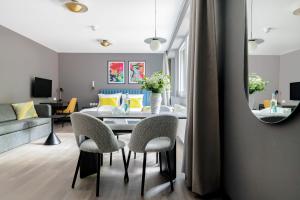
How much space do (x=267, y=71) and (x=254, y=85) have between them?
0.13m

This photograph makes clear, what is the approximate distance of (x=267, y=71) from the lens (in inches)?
51.8

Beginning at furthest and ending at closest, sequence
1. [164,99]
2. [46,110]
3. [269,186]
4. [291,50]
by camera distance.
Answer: [164,99] → [46,110] → [269,186] → [291,50]

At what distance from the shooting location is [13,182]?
7.46ft

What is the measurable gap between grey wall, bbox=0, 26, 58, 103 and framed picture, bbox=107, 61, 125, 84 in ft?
6.95

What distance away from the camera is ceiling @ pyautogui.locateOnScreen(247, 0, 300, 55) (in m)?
1.06

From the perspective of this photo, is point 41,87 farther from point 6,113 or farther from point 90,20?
point 90,20

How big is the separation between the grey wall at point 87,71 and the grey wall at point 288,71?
6379 mm

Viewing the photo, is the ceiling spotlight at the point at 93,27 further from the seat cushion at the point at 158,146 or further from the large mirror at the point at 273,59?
the large mirror at the point at 273,59

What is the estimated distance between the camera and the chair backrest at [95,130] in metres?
1.91

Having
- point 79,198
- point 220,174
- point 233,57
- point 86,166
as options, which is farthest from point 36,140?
point 233,57

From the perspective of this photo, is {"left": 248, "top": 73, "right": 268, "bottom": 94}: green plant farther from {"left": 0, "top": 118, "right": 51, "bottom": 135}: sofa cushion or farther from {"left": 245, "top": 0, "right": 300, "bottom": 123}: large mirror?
{"left": 0, "top": 118, "right": 51, "bottom": 135}: sofa cushion

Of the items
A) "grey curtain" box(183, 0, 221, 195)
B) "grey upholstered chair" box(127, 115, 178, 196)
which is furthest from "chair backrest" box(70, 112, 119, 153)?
"grey curtain" box(183, 0, 221, 195)

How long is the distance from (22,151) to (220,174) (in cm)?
333

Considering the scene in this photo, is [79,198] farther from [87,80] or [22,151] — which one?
[87,80]
